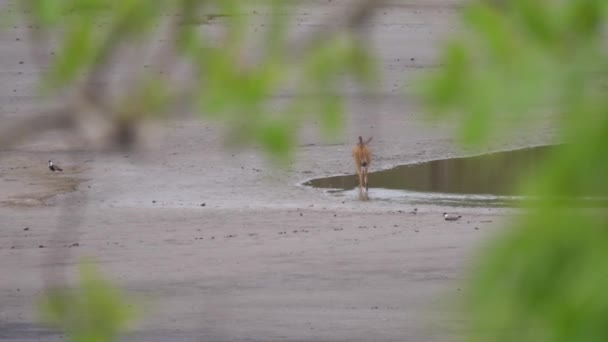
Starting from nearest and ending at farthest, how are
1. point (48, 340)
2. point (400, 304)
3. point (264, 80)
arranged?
1. point (264, 80)
2. point (48, 340)
3. point (400, 304)

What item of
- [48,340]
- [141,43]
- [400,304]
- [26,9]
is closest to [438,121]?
[141,43]

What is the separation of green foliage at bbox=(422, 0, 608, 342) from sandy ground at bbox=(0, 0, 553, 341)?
5.66 m

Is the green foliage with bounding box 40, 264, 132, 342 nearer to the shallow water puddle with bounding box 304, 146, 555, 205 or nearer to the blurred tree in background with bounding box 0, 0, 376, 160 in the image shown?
the blurred tree in background with bounding box 0, 0, 376, 160

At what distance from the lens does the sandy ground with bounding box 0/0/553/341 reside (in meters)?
9.82

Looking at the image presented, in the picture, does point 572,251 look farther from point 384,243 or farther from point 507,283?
point 384,243

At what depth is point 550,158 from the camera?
1429 millimetres

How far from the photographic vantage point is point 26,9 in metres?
1.94

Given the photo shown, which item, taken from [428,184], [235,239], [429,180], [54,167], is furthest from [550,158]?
[54,167]

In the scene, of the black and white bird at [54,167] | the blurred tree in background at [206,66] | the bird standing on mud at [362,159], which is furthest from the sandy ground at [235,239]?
the blurred tree in background at [206,66]

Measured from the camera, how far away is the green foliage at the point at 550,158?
1387mm

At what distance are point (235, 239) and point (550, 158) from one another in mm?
11208

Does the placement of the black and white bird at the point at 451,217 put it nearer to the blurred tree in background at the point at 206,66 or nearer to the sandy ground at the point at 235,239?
the sandy ground at the point at 235,239

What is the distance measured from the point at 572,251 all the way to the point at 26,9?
33.2 inches

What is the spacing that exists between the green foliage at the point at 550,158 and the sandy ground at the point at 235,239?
5663 mm
